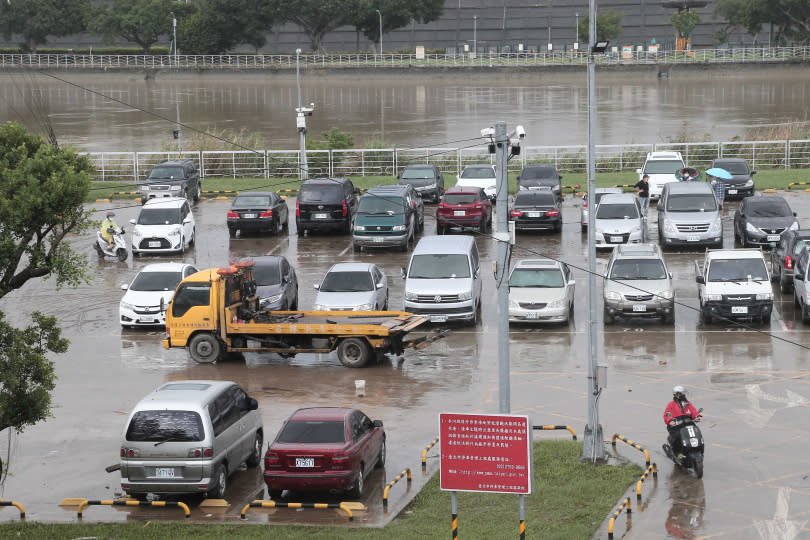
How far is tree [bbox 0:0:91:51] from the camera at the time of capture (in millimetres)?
134875

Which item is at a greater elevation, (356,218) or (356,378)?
(356,218)

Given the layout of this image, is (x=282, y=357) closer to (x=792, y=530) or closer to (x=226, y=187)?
(x=792, y=530)

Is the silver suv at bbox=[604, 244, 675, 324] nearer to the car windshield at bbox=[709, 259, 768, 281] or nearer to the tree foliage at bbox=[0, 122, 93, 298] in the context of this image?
the car windshield at bbox=[709, 259, 768, 281]

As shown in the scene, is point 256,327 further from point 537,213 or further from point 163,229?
point 537,213

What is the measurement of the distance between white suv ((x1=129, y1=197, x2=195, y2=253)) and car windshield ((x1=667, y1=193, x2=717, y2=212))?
14.4 m

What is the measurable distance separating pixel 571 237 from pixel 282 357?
14.6 meters

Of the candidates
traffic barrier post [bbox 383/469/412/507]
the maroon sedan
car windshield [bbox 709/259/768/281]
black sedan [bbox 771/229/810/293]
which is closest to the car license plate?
the maroon sedan

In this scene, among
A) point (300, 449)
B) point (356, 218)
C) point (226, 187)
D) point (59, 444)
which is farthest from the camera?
point (226, 187)

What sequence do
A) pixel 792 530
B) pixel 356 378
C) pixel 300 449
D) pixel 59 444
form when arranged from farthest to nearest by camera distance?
pixel 356 378, pixel 59 444, pixel 300 449, pixel 792 530

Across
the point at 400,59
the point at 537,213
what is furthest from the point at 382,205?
the point at 400,59

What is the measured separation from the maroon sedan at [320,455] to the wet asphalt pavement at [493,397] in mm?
389

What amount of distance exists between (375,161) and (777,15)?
281ft

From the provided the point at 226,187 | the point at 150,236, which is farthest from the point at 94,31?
the point at 150,236

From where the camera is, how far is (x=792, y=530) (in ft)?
47.9
